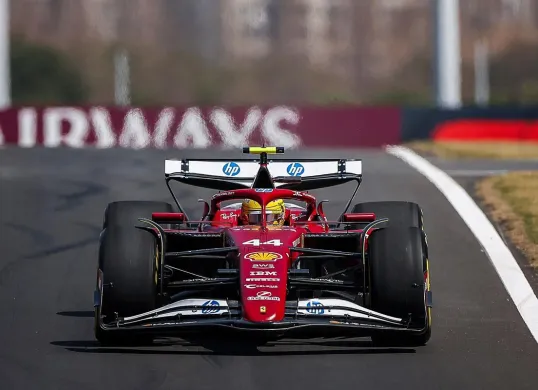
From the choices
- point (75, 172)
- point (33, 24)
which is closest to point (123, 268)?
point (75, 172)

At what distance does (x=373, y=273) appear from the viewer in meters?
9.44

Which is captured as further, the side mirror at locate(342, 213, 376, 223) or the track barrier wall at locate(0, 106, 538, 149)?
the track barrier wall at locate(0, 106, 538, 149)

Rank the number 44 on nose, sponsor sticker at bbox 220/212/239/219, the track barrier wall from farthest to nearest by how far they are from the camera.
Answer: the track barrier wall < sponsor sticker at bbox 220/212/239/219 < the number 44 on nose

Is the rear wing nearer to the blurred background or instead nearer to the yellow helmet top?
the yellow helmet top

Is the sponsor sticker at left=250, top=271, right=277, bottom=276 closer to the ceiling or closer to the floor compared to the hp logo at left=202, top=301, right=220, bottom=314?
closer to the ceiling

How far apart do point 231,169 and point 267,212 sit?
2.80ft

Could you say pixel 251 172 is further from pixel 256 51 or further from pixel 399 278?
pixel 256 51

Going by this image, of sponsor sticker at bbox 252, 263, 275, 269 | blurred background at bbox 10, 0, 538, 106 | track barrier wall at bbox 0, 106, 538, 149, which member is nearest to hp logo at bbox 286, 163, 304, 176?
sponsor sticker at bbox 252, 263, 275, 269

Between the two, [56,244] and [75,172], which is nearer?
[56,244]

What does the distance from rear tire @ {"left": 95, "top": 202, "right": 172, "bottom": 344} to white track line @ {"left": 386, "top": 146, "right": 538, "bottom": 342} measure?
276 centimetres

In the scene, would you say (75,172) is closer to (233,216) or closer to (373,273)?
(233,216)

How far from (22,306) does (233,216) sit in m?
1.85

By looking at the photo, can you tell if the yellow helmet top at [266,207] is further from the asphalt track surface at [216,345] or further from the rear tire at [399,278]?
the asphalt track surface at [216,345]

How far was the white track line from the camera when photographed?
10945 mm
